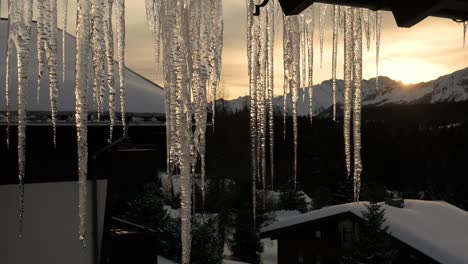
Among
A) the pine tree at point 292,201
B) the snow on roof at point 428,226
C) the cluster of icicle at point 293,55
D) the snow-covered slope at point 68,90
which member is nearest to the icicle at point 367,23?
the cluster of icicle at point 293,55

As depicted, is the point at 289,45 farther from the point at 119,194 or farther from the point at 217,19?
the point at 119,194

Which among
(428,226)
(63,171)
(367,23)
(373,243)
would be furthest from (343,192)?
(367,23)

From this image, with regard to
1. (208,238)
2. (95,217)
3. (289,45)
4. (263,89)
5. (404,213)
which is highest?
(289,45)

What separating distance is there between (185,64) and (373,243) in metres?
16.7

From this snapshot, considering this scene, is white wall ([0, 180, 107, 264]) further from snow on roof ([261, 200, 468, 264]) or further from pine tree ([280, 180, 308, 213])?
pine tree ([280, 180, 308, 213])

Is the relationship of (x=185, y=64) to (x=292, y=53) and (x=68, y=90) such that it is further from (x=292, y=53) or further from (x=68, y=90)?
(x=68, y=90)

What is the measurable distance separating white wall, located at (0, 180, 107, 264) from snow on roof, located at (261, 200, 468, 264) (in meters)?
13.8

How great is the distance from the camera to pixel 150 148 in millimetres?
6648

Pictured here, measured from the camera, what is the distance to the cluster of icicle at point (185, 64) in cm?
197

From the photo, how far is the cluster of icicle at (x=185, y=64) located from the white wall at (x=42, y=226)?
3.45 meters

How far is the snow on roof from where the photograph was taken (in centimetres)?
1638

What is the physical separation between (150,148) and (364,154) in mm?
44691

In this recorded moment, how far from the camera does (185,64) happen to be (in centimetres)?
198

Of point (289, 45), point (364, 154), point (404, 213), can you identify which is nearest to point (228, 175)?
point (364, 154)
